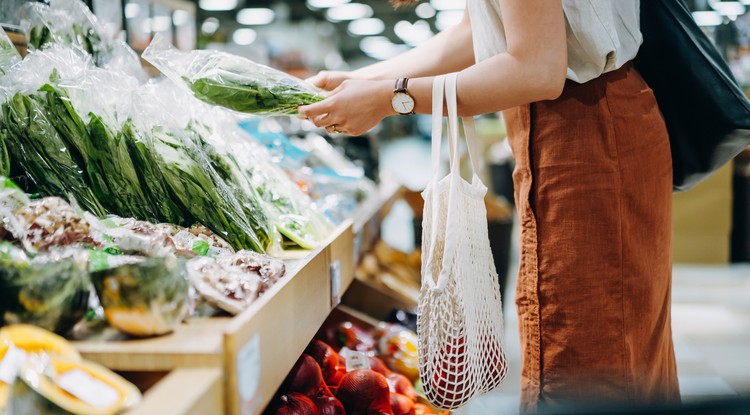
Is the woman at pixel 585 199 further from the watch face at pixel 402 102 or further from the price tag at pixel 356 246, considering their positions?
the price tag at pixel 356 246

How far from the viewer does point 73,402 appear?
2.27 feet

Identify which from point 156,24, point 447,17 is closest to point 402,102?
point 156,24

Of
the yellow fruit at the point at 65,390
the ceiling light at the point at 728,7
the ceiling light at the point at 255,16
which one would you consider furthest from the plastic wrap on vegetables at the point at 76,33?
the ceiling light at the point at 255,16

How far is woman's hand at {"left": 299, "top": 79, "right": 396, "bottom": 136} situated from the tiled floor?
905mm

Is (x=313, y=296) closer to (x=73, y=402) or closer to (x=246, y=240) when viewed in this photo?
(x=246, y=240)

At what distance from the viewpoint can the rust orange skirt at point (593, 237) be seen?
130 cm

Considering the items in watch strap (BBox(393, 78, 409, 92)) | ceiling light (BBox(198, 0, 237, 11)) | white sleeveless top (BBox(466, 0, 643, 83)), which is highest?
white sleeveless top (BBox(466, 0, 643, 83))

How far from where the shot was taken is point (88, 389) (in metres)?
0.72

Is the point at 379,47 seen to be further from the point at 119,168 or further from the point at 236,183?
the point at 119,168

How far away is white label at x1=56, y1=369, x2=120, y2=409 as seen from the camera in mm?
702

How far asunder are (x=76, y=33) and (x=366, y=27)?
22.0 metres

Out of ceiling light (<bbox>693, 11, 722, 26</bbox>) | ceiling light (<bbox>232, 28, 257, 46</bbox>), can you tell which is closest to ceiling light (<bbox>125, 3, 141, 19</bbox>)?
ceiling light (<bbox>693, 11, 722, 26</bbox>)

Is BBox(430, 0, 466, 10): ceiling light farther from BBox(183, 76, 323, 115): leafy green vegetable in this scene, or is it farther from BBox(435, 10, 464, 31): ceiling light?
BBox(183, 76, 323, 115): leafy green vegetable

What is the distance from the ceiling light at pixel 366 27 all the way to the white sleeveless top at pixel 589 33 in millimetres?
20320
